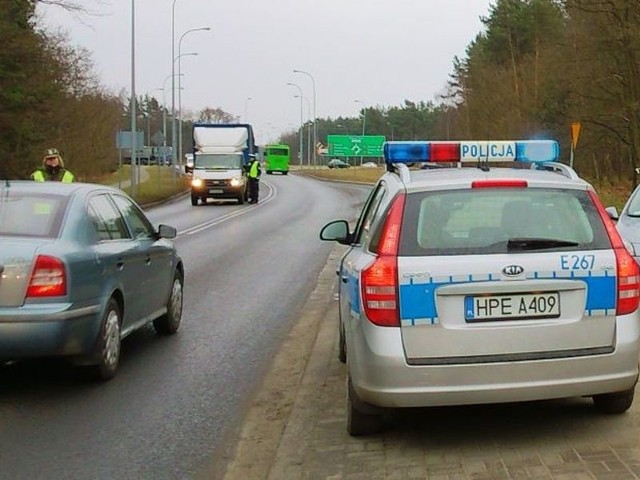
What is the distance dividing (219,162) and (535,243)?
32952 mm

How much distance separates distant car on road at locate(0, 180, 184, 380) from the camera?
6.16 m

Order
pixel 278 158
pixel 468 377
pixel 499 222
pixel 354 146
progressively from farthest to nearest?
pixel 278 158 → pixel 354 146 → pixel 499 222 → pixel 468 377

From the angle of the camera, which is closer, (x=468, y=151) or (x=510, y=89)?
(x=468, y=151)

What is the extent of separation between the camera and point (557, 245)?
484 centimetres

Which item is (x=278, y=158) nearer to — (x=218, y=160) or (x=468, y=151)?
(x=218, y=160)

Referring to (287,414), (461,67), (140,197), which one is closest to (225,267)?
(287,414)

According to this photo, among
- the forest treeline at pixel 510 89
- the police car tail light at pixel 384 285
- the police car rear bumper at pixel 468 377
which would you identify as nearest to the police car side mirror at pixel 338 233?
the police car tail light at pixel 384 285

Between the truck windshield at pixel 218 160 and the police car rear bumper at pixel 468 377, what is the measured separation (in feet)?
107

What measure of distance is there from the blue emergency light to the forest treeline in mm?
23839

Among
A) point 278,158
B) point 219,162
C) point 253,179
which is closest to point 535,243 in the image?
point 219,162

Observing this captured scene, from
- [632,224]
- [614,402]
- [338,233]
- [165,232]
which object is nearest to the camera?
[614,402]

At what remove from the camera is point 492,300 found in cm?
471

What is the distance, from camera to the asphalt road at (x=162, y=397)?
5.07 metres

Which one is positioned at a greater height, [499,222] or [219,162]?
[219,162]
